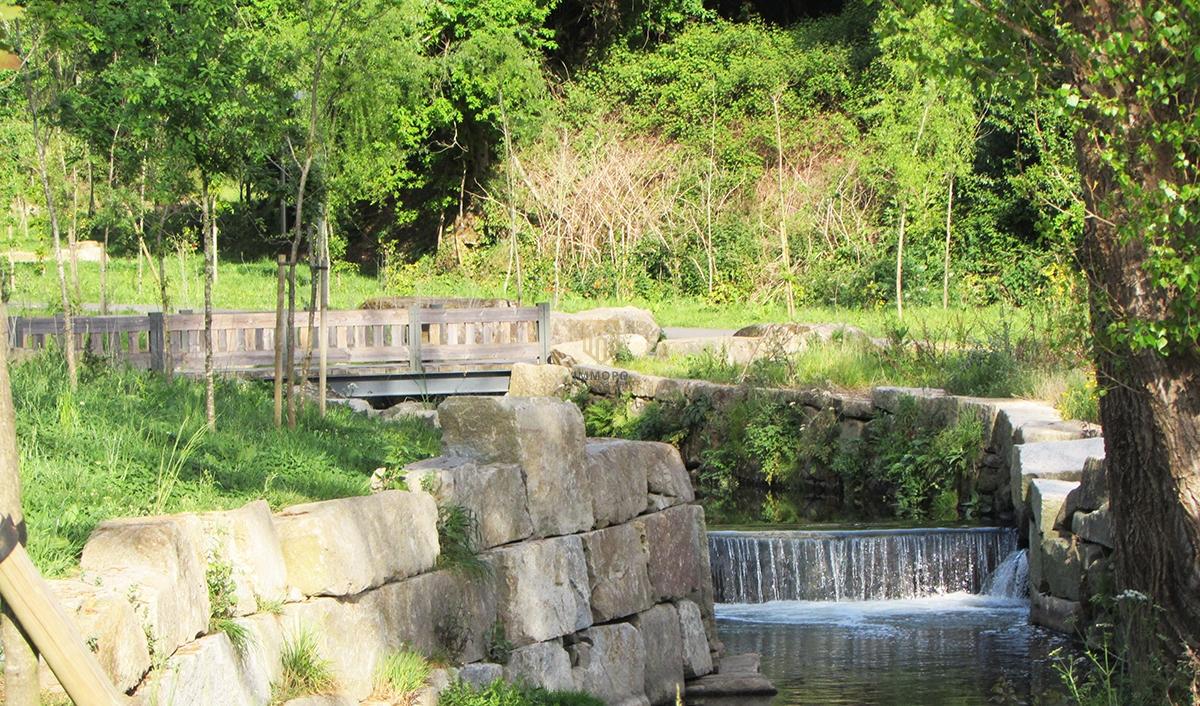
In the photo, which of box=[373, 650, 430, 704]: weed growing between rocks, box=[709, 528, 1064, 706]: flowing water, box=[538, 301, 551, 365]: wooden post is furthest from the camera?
box=[538, 301, 551, 365]: wooden post

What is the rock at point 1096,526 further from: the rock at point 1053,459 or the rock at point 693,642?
the rock at point 693,642

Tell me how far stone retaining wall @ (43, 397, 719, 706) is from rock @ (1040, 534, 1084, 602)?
100 inches

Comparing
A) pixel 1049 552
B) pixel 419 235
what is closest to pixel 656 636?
pixel 1049 552

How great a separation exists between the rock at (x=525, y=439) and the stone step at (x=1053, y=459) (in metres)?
4.78

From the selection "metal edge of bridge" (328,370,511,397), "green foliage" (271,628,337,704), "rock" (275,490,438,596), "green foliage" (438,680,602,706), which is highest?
"rock" (275,490,438,596)

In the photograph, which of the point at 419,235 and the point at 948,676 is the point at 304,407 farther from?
the point at 419,235

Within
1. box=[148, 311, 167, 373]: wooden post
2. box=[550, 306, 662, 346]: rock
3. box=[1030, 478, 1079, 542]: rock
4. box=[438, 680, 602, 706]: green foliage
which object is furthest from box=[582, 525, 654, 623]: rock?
box=[550, 306, 662, 346]: rock

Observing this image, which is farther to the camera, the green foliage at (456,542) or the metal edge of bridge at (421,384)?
the metal edge of bridge at (421,384)

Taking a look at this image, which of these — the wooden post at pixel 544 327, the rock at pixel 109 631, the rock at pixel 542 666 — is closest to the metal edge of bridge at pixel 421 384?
the wooden post at pixel 544 327

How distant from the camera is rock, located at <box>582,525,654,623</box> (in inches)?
330

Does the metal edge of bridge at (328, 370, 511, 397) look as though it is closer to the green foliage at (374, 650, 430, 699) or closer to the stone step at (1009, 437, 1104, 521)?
the stone step at (1009, 437, 1104, 521)

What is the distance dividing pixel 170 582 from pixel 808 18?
31.8 meters

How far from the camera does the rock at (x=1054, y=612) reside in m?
9.99

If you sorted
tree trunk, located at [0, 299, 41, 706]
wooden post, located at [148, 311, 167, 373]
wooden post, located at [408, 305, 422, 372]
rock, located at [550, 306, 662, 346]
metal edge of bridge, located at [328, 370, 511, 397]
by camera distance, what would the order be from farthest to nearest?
rock, located at [550, 306, 662, 346], wooden post, located at [408, 305, 422, 372], metal edge of bridge, located at [328, 370, 511, 397], wooden post, located at [148, 311, 167, 373], tree trunk, located at [0, 299, 41, 706]
